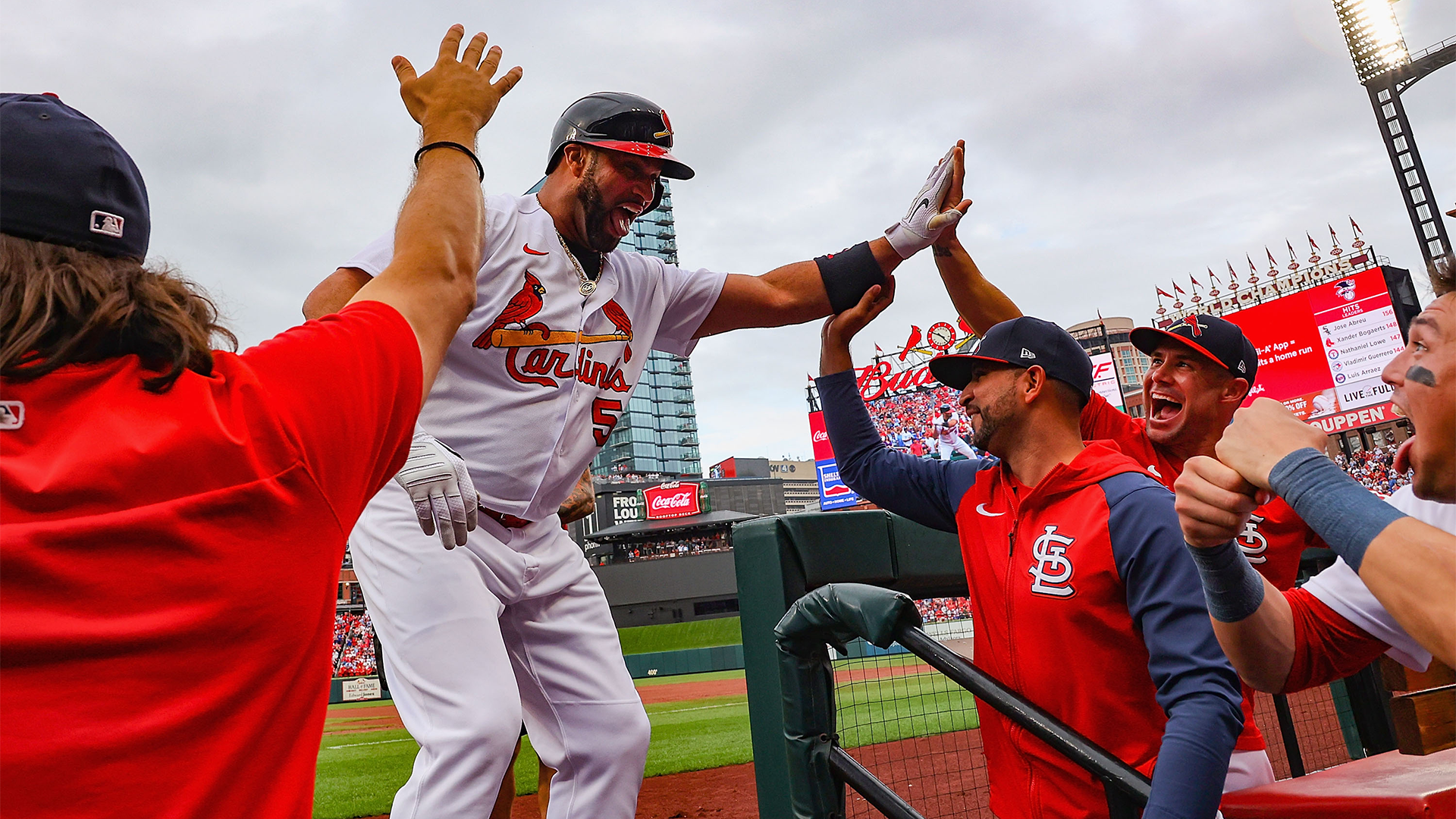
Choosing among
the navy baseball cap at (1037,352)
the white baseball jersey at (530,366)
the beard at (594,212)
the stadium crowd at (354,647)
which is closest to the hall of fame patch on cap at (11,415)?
the white baseball jersey at (530,366)

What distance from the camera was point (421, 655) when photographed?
78.0 inches

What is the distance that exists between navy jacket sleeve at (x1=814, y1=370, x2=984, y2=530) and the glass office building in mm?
73493


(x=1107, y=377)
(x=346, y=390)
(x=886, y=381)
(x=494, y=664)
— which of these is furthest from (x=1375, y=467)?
(x=346, y=390)

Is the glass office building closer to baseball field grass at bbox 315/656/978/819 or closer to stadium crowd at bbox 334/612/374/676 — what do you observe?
stadium crowd at bbox 334/612/374/676

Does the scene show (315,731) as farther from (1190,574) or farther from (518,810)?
(518,810)

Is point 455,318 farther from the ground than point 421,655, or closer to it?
farther from the ground

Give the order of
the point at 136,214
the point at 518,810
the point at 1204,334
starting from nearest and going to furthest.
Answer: the point at 136,214 < the point at 1204,334 < the point at 518,810

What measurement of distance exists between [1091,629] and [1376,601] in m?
0.54

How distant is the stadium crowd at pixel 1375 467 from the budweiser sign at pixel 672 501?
26.5m

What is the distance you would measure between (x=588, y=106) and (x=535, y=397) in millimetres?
943

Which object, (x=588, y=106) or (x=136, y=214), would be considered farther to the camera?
(x=588, y=106)

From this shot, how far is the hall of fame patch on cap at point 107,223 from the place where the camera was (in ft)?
3.08

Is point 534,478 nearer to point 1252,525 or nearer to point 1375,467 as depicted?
point 1252,525

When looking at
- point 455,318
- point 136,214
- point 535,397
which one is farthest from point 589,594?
point 136,214
